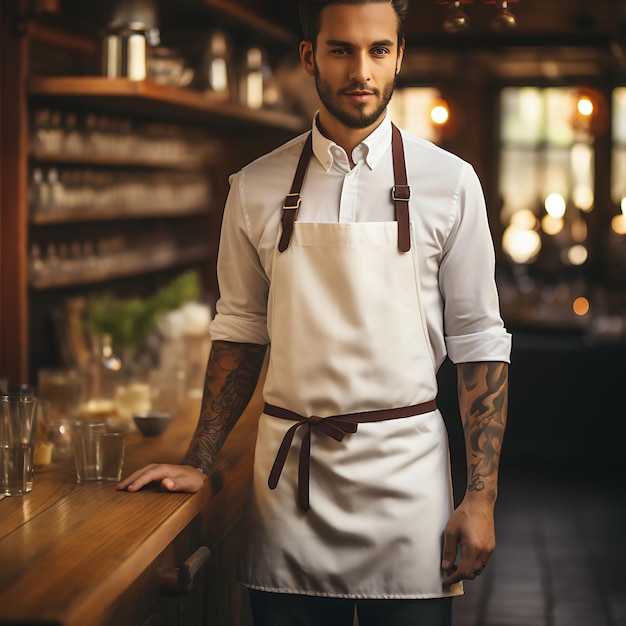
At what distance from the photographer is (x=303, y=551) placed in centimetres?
221

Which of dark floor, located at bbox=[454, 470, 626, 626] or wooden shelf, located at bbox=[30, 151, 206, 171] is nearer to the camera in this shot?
dark floor, located at bbox=[454, 470, 626, 626]

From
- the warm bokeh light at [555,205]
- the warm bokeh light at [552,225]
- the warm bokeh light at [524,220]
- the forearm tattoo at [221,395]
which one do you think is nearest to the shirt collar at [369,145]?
the forearm tattoo at [221,395]

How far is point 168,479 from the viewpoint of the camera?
228 centimetres

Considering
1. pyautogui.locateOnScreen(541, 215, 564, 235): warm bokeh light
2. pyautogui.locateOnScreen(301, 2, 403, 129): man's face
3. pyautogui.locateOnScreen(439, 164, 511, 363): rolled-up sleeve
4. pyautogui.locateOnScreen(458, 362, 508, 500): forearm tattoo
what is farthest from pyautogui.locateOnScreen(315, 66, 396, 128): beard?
pyautogui.locateOnScreen(541, 215, 564, 235): warm bokeh light

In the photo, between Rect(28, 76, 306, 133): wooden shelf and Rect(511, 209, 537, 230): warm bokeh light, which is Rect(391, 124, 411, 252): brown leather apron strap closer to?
Rect(28, 76, 306, 133): wooden shelf

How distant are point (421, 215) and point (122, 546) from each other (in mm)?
861

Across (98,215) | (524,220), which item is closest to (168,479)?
(98,215)

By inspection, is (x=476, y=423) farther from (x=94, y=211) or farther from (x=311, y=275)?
(x=94, y=211)

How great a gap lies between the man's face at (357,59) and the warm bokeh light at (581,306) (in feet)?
22.3

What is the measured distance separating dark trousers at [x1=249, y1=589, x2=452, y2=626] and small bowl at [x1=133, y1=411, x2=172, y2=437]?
2.76ft

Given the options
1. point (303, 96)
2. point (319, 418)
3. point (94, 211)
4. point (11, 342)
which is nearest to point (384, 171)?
point (319, 418)

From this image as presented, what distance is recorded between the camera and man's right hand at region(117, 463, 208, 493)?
7.47 feet

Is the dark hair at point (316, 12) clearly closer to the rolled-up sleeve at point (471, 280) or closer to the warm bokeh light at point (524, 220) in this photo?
the rolled-up sleeve at point (471, 280)

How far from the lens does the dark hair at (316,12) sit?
84.2 inches
